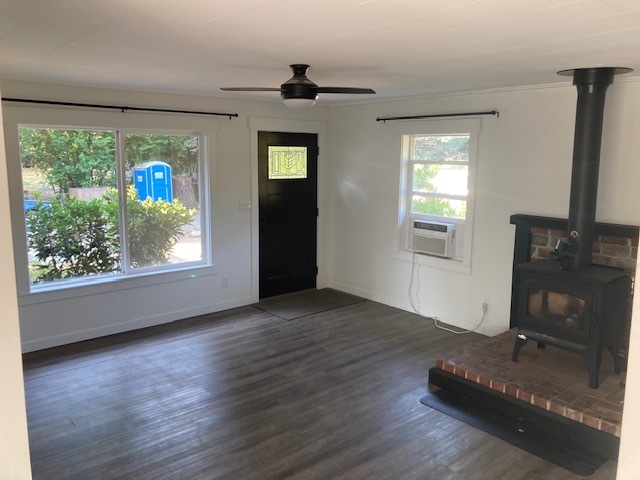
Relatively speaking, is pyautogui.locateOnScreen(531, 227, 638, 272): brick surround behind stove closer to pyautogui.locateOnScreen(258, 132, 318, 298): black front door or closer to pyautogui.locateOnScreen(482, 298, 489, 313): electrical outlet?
pyautogui.locateOnScreen(482, 298, 489, 313): electrical outlet

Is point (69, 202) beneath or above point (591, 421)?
above

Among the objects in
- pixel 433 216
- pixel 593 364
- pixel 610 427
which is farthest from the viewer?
pixel 433 216

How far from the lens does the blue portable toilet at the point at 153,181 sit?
506 centimetres

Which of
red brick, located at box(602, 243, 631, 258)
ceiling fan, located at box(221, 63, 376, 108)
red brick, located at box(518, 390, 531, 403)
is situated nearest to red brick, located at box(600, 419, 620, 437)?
red brick, located at box(518, 390, 531, 403)

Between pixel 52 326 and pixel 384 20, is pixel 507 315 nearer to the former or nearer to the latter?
pixel 384 20

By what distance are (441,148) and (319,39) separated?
2.90m

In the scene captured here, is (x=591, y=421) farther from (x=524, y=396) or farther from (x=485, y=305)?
(x=485, y=305)

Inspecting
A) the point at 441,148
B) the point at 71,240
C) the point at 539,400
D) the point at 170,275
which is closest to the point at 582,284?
the point at 539,400

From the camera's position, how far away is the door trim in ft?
18.8

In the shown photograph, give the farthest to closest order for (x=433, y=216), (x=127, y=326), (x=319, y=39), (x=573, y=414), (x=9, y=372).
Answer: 1. (x=433, y=216)
2. (x=127, y=326)
3. (x=573, y=414)
4. (x=319, y=39)
5. (x=9, y=372)

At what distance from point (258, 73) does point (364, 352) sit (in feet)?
8.13

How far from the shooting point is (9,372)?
0.95 metres

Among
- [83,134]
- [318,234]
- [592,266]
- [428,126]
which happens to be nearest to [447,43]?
[592,266]

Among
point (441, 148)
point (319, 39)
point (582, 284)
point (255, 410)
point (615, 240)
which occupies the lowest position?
point (255, 410)
